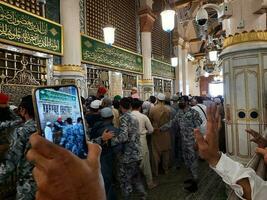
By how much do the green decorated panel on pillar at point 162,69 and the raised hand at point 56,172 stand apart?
36.9 ft

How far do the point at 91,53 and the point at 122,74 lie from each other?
6.76 ft

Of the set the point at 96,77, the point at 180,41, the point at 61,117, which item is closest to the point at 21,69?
the point at 96,77

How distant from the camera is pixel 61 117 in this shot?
0.91 m

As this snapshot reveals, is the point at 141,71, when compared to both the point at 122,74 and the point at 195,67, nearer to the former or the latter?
the point at 122,74

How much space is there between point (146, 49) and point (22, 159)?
9135mm

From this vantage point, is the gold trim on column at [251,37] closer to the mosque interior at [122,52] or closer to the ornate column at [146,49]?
the mosque interior at [122,52]

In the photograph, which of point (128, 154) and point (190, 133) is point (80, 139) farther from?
point (190, 133)

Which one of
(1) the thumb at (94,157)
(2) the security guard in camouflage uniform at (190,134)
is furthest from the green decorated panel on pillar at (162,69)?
(1) the thumb at (94,157)

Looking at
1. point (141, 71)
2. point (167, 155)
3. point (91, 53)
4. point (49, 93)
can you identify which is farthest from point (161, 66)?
point (49, 93)

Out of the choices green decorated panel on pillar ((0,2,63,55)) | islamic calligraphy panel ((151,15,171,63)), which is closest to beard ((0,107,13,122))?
green decorated panel on pillar ((0,2,63,55))

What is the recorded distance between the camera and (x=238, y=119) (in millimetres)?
3965

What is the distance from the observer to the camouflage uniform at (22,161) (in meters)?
1.95

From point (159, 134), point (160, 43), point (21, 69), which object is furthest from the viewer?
point (160, 43)

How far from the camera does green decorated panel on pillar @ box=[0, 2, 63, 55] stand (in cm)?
484
